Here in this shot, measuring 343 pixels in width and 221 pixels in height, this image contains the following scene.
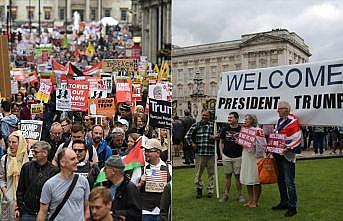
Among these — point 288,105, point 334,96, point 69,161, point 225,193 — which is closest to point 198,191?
point 225,193

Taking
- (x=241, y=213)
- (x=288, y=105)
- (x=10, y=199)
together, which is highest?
(x=288, y=105)

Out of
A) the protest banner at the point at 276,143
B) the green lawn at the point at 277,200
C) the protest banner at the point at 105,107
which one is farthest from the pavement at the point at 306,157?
the protest banner at the point at 105,107

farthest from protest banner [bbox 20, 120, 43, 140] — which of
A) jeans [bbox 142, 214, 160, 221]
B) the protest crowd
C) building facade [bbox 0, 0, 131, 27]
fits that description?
building facade [bbox 0, 0, 131, 27]

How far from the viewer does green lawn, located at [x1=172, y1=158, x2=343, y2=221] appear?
11.2 ft

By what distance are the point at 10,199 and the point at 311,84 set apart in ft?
17.1

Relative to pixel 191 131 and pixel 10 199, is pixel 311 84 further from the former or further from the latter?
pixel 10 199

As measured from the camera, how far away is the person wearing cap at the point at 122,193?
5.57 metres

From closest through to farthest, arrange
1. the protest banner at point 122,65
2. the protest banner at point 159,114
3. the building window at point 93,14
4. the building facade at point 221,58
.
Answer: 1. the building facade at point 221,58
2. the protest banner at point 159,114
3. the protest banner at point 122,65
4. the building window at point 93,14

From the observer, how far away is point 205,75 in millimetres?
3768

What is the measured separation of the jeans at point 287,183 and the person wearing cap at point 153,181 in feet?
7.50

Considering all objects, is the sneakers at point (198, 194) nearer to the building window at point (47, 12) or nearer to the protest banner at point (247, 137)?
the protest banner at point (247, 137)

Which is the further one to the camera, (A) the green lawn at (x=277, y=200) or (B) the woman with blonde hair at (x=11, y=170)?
(B) the woman with blonde hair at (x=11, y=170)

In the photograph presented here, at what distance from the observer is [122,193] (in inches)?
221

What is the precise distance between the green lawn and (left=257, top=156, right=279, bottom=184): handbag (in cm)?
5
